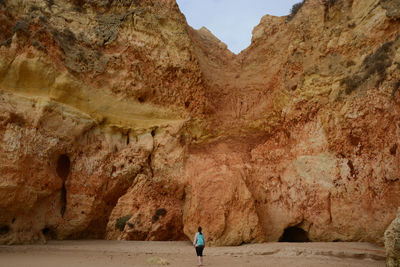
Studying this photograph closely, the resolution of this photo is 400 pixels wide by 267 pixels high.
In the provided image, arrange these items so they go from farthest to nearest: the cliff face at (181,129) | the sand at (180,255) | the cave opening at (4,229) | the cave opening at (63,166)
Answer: the cave opening at (63,166) < the cliff face at (181,129) < the cave opening at (4,229) < the sand at (180,255)

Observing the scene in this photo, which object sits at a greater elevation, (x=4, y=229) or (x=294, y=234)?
(x=4, y=229)

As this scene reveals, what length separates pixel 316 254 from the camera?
820cm

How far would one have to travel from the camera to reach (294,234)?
1205 cm

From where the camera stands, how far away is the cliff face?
33.0 feet

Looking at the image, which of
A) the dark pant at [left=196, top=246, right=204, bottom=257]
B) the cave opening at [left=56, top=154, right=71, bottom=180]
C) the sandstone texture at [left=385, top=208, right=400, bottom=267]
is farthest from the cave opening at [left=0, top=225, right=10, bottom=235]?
the sandstone texture at [left=385, top=208, right=400, bottom=267]

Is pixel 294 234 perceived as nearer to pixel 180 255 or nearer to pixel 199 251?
pixel 180 255

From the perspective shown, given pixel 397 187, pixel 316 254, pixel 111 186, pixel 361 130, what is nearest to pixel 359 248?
pixel 316 254

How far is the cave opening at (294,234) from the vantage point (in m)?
11.7

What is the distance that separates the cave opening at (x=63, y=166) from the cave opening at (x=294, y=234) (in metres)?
8.77

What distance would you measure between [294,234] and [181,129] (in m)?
6.53

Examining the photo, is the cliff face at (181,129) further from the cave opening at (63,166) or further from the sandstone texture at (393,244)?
the sandstone texture at (393,244)

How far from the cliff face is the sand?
3.84 feet

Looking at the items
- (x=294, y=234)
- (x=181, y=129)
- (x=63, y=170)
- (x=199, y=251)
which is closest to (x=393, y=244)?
(x=199, y=251)

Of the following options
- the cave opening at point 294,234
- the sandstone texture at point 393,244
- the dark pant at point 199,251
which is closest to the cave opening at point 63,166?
the dark pant at point 199,251
